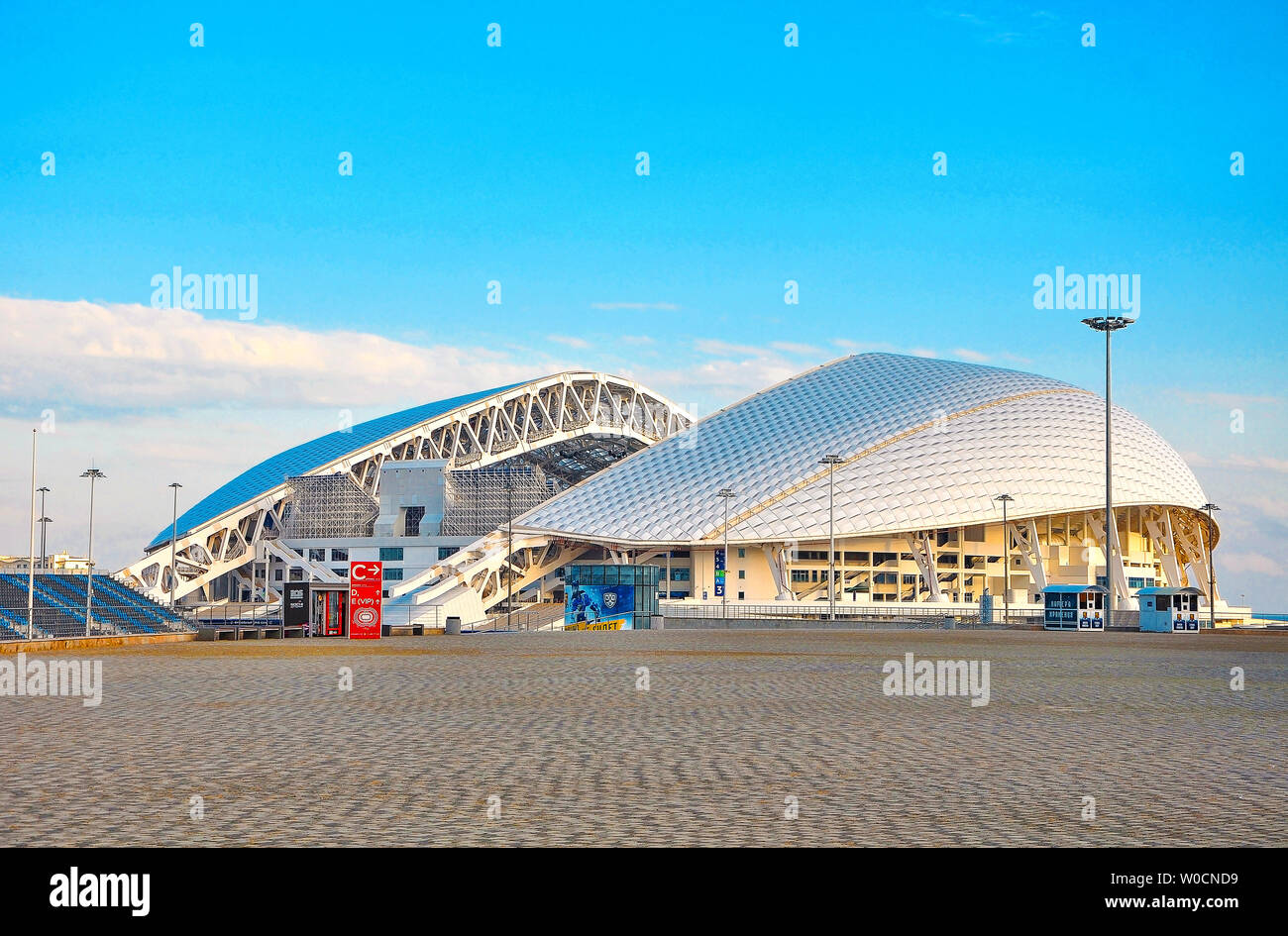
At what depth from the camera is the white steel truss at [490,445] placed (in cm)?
10350

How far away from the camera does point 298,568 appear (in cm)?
10438

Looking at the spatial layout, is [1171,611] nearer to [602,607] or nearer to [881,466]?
[602,607]

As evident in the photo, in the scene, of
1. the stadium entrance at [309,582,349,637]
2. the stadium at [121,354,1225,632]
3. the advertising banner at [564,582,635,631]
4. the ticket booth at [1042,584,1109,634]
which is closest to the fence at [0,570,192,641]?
the stadium entrance at [309,582,349,637]

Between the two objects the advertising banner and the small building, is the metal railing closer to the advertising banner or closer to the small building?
the small building

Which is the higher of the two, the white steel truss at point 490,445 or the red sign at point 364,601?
the white steel truss at point 490,445

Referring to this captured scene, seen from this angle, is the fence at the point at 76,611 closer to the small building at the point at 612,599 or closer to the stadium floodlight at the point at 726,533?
the small building at the point at 612,599

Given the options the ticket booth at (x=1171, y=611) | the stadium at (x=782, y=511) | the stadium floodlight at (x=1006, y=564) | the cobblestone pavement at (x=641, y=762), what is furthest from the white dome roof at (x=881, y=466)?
the cobblestone pavement at (x=641, y=762)

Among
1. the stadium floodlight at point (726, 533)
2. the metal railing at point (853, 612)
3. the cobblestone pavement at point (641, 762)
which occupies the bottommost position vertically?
the metal railing at point (853, 612)

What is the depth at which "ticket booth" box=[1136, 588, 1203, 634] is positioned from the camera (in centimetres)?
6112

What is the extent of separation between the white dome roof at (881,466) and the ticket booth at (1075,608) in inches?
823

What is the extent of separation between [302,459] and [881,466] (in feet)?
187

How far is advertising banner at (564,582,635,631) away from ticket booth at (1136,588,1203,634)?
2564 centimetres
